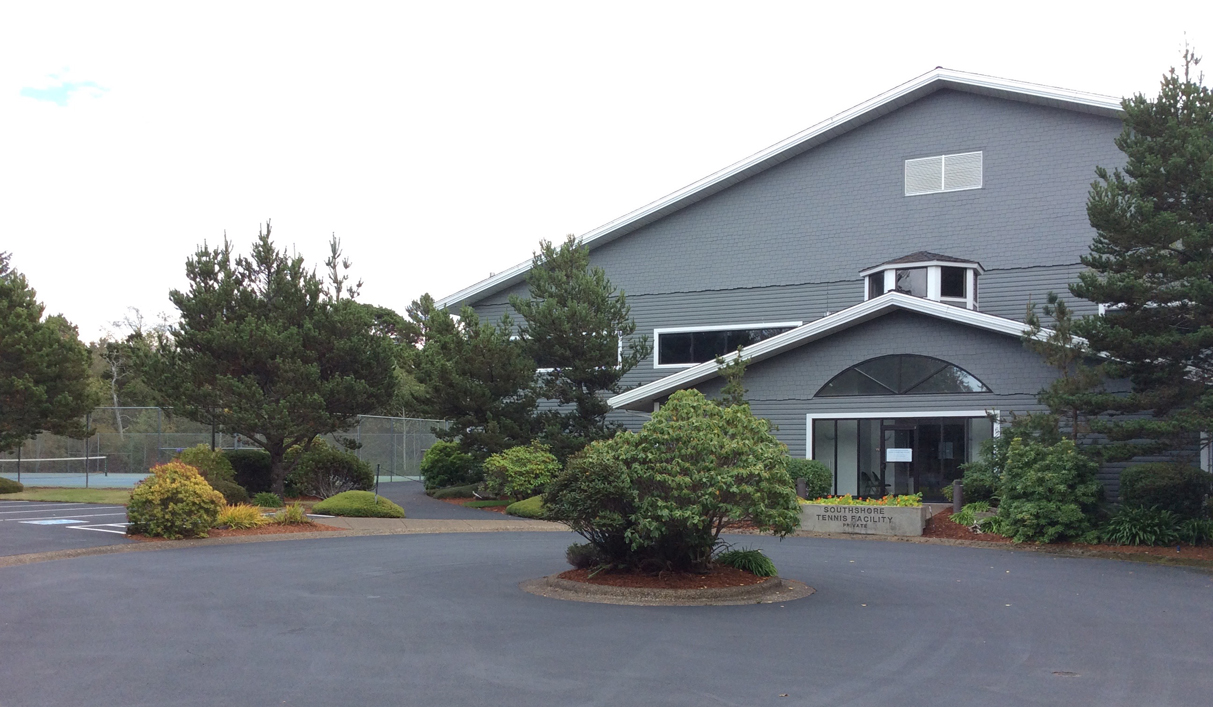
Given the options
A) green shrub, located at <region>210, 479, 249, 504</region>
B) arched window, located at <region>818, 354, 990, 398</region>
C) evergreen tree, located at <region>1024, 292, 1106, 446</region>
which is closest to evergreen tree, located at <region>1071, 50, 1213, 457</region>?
evergreen tree, located at <region>1024, 292, 1106, 446</region>

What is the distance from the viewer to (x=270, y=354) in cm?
2561

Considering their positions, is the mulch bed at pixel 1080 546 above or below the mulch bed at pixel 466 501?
above

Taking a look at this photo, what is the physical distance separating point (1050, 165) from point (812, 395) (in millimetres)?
9342

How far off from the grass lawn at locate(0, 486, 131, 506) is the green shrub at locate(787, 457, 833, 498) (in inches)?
676

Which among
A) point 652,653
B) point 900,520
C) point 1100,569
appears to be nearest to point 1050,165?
point 900,520

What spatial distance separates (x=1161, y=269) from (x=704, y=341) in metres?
15.5

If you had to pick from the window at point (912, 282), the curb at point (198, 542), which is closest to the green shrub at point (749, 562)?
the curb at point (198, 542)

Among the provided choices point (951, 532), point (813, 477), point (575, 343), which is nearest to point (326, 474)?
point (575, 343)

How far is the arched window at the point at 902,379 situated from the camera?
25.2 m

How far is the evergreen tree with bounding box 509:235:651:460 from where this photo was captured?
29047mm

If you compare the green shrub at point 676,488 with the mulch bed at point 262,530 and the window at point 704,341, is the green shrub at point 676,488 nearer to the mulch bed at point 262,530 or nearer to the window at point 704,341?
the mulch bed at point 262,530

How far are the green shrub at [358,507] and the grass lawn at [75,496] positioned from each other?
615cm

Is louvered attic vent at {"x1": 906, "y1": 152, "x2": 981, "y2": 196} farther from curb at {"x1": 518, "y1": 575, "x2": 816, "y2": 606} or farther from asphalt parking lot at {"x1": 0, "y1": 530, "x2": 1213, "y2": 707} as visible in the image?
curb at {"x1": 518, "y1": 575, "x2": 816, "y2": 606}

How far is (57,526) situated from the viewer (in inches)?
812
